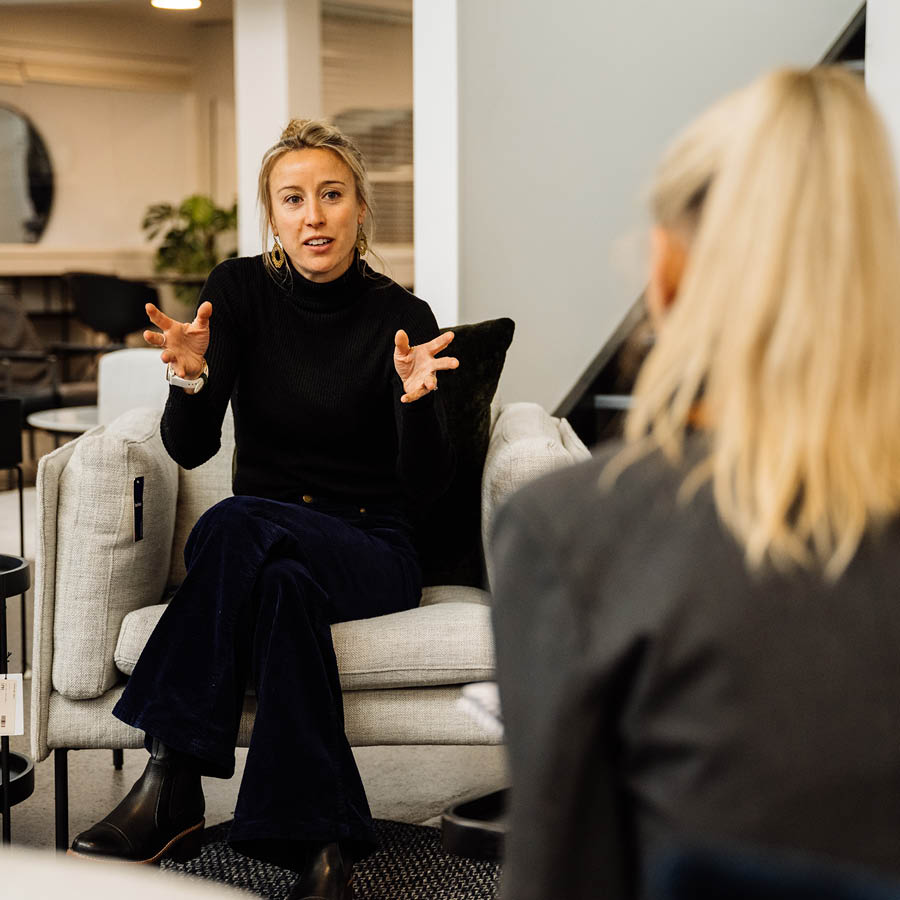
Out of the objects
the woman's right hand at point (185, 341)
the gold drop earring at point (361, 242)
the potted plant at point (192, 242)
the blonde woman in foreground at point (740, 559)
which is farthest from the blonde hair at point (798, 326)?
the potted plant at point (192, 242)

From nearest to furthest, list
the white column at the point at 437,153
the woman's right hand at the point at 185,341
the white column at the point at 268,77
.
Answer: the woman's right hand at the point at 185,341 → the white column at the point at 437,153 → the white column at the point at 268,77

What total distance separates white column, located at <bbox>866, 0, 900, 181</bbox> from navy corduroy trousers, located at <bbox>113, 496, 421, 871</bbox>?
1.65 m

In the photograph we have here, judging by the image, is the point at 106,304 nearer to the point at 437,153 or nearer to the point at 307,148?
the point at 437,153

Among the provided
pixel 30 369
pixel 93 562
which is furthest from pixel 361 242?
pixel 30 369

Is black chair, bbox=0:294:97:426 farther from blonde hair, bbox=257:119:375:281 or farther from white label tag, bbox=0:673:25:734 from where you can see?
white label tag, bbox=0:673:25:734

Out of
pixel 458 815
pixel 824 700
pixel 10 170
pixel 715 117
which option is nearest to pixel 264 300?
pixel 458 815

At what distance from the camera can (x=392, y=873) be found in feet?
7.05

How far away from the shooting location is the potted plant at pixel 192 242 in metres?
8.04

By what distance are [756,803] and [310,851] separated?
127cm

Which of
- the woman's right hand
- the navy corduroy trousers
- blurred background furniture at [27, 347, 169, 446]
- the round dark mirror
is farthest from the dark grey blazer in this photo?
the round dark mirror

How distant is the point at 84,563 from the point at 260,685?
1.32 feet

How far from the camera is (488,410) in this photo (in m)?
2.53

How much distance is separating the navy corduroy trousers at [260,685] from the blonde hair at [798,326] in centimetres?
120

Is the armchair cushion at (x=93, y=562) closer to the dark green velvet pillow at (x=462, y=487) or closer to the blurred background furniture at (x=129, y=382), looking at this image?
the dark green velvet pillow at (x=462, y=487)
